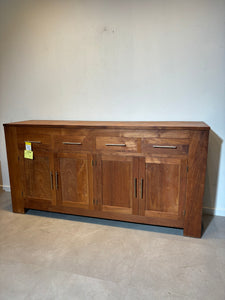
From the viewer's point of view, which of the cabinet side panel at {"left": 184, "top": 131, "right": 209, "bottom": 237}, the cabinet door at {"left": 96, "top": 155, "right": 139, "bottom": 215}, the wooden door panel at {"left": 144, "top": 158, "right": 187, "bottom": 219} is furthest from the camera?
the cabinet door at {"left": 96, "top": 155, "right": 139, "bottom": 215}

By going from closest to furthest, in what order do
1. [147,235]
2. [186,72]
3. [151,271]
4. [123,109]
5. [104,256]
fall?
[151,271] → [104,256] → [147,235] → [186,72] → [123,109]

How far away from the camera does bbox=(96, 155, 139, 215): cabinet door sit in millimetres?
2039

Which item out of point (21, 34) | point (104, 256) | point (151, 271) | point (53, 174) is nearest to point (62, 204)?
point (53, 174)

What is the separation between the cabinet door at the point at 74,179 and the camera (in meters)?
2.14

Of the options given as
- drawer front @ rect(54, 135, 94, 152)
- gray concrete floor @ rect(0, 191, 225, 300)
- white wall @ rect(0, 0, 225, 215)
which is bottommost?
gray concrete floor @ rect(0, 191, 225, 300)

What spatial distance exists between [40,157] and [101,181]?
64cm

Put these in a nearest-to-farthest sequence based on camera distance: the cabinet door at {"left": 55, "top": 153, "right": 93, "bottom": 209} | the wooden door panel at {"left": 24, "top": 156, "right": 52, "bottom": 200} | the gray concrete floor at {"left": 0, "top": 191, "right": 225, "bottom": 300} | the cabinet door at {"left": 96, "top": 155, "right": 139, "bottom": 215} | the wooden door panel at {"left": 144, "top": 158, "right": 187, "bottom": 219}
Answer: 1. the gray concrete floor at {"left": 0, "top": 191, "right": 225, "bottom": 300}
2. the wooden door panel at {"left": 144, "top": 158, "right": 187, "bottom": 219}
3. the cabinet door at {"left": 96, "top": 155, "right": 139, "bottom": 215}
4. the cabinet door at {"left": 55, "top": 153, "right": 93, "bottom": 209}
5. the wooden door panel at {"left": 24, "top": 156, "right": 52, "bottom": 200}

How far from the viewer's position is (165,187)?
6.51 feet

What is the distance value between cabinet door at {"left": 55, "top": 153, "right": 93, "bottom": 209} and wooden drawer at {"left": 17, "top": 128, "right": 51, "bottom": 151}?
0.54 ft

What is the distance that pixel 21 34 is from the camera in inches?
101

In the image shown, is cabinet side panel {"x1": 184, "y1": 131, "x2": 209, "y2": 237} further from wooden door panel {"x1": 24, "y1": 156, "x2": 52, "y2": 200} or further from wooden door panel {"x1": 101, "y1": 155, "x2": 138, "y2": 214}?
wooden door panel {"x1": 24, "y1": 156, "x2": 52, "y2": 200}

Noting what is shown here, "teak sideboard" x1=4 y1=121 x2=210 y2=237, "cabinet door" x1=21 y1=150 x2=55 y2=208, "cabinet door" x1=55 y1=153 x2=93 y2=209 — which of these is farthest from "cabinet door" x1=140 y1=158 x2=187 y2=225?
"cabinet door" x1=21 y1=150 x2=55 y2=208

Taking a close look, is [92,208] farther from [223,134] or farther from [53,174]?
[223,134]

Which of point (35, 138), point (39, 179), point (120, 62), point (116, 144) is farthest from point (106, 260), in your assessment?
point (120, 62)
